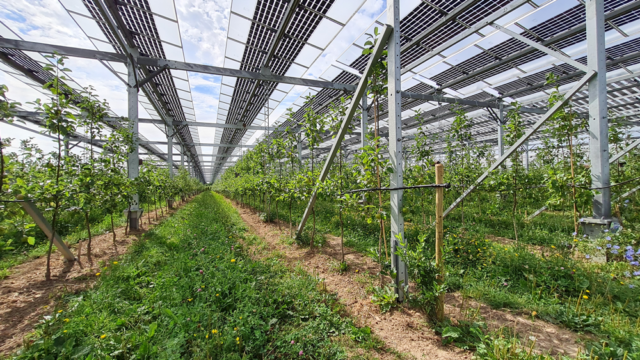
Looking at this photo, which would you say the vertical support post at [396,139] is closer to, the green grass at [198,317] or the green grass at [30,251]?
the green grass at [198,317]

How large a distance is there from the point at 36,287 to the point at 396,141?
529 cm

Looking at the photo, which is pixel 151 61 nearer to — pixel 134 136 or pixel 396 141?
pixel 134 136

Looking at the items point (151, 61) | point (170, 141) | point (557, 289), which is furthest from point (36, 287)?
point (170, 141)

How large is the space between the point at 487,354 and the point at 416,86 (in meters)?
8.98

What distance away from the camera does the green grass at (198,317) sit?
204cm

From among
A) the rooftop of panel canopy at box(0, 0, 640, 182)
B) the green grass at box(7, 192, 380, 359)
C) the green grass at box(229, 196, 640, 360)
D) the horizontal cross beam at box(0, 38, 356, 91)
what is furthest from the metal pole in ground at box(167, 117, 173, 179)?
the green grass at box(229, 196, 640, 360)

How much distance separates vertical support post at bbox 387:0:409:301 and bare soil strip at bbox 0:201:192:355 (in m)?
3.76

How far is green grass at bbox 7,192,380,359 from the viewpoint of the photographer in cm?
204

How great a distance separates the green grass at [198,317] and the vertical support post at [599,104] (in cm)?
468

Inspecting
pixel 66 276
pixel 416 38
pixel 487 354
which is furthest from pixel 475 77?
pixel 66 276

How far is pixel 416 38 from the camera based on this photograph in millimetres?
6062

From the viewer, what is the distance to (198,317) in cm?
239

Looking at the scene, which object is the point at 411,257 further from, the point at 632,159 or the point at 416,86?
the point at 632,159

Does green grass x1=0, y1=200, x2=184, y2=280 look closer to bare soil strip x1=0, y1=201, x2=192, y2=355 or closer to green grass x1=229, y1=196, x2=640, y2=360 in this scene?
bare soil strip x1=0, y1=201, x2=192, y2=355
